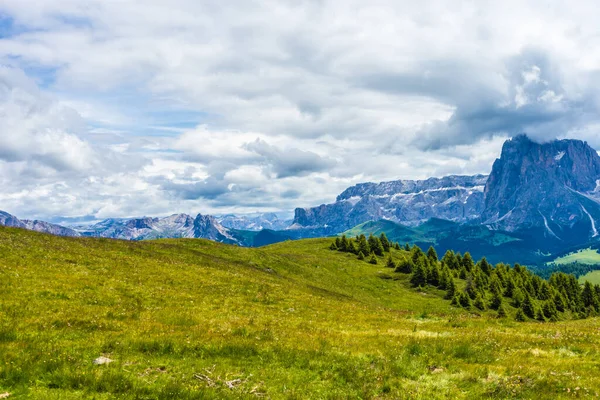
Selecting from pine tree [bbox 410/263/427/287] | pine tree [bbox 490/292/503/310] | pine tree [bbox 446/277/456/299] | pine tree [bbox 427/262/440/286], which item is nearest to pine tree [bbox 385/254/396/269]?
pine tree [bbox 410/263/427/287]

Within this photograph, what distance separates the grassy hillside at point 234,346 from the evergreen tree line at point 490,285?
51091 millimetres

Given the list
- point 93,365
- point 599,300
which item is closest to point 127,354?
point 93,365

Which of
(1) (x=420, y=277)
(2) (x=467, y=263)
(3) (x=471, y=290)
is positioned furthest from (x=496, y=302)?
(2) (x=467, y=263)

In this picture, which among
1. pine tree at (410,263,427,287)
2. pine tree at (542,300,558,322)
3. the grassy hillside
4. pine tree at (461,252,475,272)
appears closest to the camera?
the grassy hillside

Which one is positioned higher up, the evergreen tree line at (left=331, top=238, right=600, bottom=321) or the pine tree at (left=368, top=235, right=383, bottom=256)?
the pine tree at (left=368, top=235, right=383, bottom=256)

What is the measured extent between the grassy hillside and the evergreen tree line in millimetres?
51091

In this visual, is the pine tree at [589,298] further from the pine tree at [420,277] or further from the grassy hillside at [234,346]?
the grassy hillside at [234,346]

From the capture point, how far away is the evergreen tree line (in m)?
79.2

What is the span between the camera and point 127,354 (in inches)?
628

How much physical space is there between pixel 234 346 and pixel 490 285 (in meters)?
88.0

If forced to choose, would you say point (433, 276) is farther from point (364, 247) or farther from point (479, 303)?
point (364, 247)

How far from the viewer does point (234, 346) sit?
17.8 meters

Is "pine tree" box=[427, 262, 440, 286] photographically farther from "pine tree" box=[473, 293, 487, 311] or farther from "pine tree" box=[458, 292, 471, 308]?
"pine tree" box=[458, 292, 471, 308]

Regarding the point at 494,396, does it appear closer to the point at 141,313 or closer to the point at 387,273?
the point at 141,313
